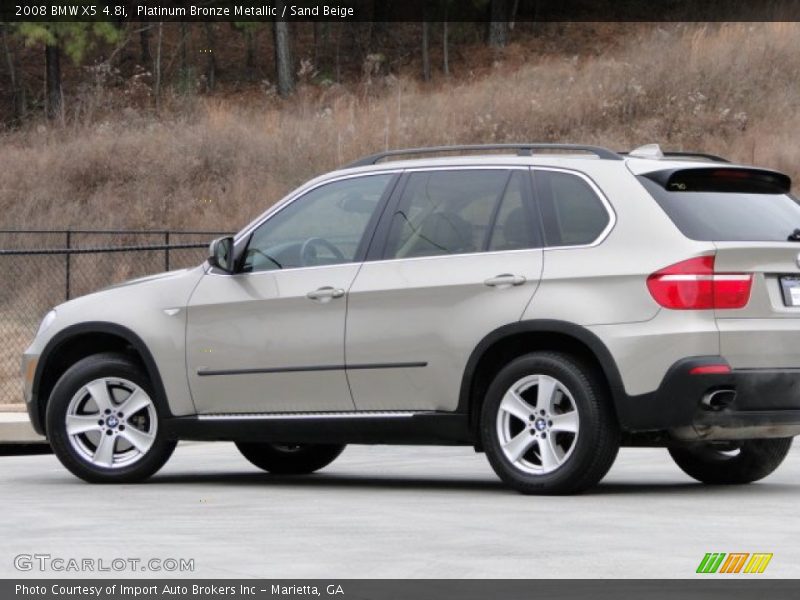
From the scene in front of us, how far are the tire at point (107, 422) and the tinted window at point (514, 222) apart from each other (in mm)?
2521

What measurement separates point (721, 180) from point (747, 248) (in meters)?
0.77

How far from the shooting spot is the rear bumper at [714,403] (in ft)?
32.3

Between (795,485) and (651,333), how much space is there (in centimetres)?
211

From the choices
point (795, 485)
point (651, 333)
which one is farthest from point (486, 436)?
point (795, 485)

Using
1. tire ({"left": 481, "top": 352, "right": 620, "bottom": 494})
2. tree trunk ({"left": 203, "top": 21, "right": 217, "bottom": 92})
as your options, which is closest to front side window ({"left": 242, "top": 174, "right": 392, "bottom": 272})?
tire ({"left": 481, "top": 352, "right": 620, "bottom": 494})

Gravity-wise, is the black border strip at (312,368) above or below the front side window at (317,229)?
below

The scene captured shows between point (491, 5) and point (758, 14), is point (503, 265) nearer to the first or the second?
point (758, 14)

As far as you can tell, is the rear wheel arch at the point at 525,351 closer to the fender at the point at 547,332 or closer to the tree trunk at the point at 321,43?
the fender at the point at 547,332

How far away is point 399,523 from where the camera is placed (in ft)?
30.3

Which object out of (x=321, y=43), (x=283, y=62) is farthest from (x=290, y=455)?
(x=321, y=43)

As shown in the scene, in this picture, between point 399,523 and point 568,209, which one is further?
point 568,209

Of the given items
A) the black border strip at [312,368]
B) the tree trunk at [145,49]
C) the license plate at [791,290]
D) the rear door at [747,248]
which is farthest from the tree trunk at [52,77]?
the license plate at [791,290]

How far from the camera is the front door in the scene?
36.1ft

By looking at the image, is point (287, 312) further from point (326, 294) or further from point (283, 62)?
point (283, 62)
